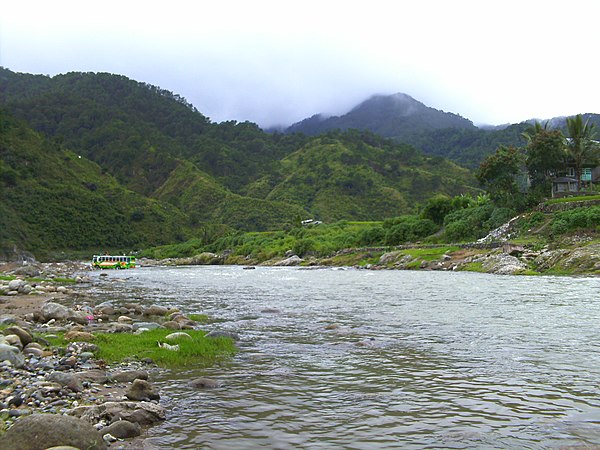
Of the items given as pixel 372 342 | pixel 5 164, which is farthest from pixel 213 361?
pixel 5 164

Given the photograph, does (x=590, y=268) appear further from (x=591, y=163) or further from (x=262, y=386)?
(x=591, y=163)

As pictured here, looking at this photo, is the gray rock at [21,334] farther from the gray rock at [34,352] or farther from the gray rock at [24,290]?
the gray rock at [24,290]

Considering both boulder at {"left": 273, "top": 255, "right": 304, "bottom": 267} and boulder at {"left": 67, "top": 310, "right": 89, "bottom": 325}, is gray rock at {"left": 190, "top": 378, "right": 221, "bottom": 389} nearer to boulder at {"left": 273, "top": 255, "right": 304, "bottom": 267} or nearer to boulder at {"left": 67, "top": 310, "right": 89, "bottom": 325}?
boulder at {"left": 67, "top": 310, "right": 89, "bottom": 325}

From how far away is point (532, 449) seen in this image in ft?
24.9

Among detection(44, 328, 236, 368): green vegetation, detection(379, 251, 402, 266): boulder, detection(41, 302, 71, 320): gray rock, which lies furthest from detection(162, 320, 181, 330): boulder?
detection(379, 251, 402, 266): boulder

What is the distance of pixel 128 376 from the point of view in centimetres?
1204

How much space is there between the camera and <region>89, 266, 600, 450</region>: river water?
330 inches

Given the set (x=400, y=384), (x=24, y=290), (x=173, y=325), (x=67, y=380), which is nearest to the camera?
(x=67, y=380)

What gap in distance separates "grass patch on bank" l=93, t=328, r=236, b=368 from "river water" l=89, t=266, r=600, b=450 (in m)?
0.87

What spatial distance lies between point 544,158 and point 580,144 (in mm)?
11800

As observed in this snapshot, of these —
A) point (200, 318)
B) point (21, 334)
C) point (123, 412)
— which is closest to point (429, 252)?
point (200, 318)

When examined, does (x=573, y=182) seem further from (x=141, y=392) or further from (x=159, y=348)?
(x=141, y=392)

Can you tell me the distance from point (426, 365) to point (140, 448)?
26.3ft

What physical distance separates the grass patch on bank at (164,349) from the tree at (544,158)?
67928mm
